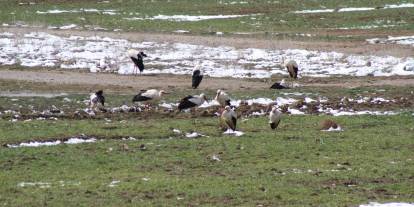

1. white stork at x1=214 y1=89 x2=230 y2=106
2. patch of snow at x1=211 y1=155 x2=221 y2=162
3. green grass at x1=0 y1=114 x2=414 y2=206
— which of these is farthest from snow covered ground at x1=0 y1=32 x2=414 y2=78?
patch of snow at x1=211 y1=155 x2=221 y2=162

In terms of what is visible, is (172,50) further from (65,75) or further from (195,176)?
(195,176)

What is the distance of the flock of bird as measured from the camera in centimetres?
1764

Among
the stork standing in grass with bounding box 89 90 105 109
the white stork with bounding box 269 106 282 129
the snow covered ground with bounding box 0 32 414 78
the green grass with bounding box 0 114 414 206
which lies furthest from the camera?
the snow covered ground with bounding box 0 32 414 78

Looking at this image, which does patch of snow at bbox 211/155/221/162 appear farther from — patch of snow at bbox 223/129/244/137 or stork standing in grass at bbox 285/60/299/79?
stork standing in grass at bbox 285/60/299/79

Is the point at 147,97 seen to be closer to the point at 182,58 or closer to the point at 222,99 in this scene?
the point at 222,99

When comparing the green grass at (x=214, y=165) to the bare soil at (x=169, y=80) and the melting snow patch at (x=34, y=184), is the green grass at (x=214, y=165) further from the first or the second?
the bare soil at (x=169, y=80)

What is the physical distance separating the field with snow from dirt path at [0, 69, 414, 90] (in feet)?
0.18

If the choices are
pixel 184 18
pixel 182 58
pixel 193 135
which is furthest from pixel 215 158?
pixel 184 18

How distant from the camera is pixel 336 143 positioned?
16.3 metres

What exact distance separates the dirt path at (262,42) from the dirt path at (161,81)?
4745 mm

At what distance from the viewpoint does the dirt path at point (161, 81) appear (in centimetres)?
2488

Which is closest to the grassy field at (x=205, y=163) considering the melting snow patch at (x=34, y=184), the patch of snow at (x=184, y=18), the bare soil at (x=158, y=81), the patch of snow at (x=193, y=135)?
the melting snow patch at (x=34, y=184)

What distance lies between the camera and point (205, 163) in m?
14.4

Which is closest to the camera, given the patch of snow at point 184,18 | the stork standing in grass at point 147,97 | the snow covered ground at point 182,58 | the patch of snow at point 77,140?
the patch of snow at point 77,140
